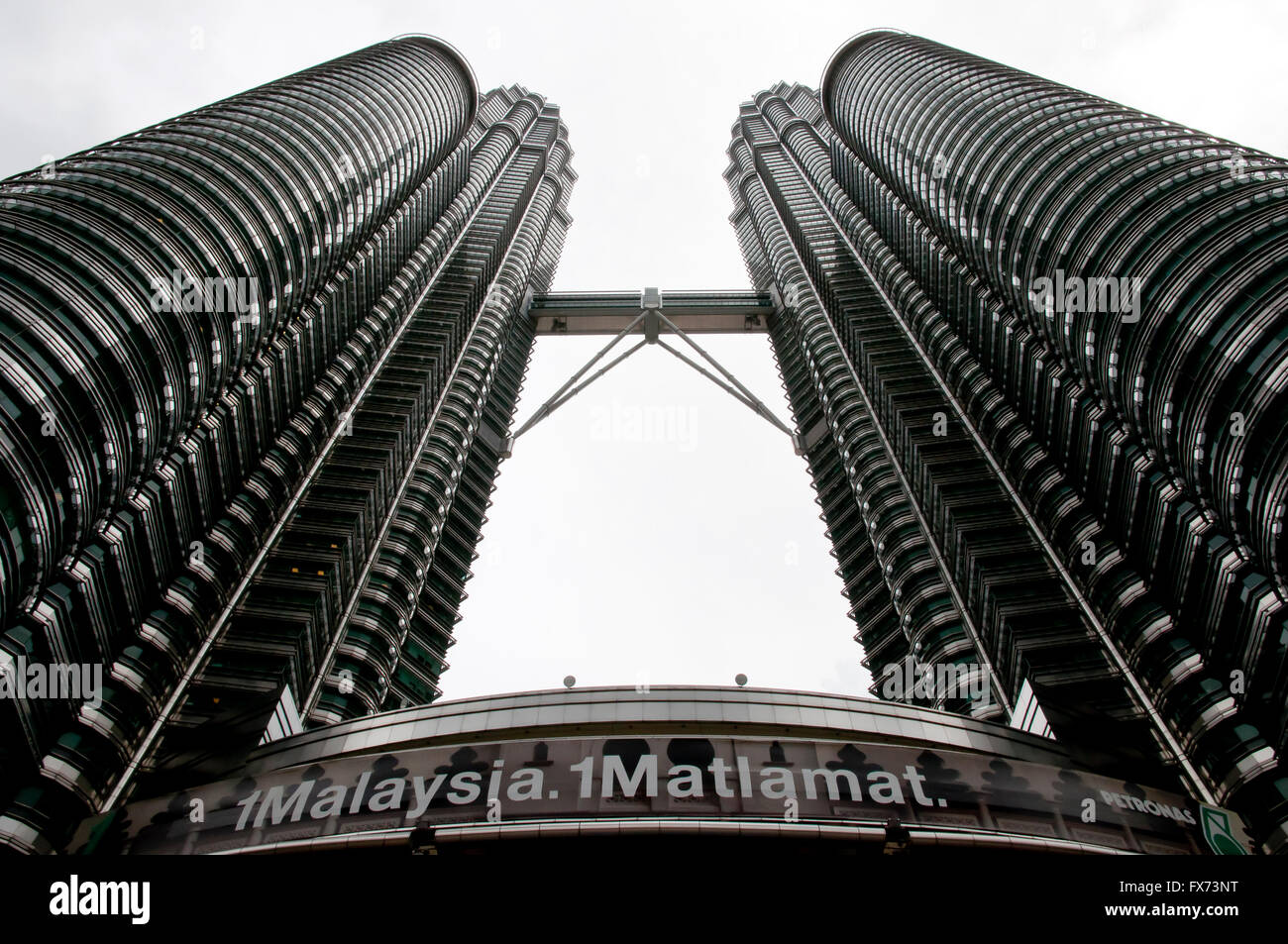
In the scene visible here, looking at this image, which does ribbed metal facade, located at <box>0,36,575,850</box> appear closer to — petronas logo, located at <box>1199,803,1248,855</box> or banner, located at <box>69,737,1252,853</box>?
banner, located at <box>69,737,1252,853</box>

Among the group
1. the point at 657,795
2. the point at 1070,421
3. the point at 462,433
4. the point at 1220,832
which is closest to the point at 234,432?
the point at 462,433

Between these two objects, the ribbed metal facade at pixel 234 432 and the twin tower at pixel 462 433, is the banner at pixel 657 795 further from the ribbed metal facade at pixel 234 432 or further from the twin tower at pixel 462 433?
the ribbed metal facade at pixel 234 432

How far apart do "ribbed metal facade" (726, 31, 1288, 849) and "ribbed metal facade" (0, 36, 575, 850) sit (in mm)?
34133

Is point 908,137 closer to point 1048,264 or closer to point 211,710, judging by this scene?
point 1048,264

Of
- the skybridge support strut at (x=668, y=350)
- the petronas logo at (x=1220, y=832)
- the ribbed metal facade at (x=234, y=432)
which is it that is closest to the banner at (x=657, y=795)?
the petronas logo at (x=1220, y=832)

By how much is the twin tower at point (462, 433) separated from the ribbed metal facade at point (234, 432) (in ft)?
0.77

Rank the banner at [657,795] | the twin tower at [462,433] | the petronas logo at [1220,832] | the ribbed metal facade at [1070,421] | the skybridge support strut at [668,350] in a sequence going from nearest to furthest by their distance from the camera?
the banner at [657,795] → the petronas logo at [1220,832] → the twin tower at [462,433] → the ribbed metal facade at [1070,421] → the skybridge support strut at [668,350]

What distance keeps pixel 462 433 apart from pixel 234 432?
26.6 meters

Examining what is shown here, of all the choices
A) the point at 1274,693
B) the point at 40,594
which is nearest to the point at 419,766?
the point at 40,594

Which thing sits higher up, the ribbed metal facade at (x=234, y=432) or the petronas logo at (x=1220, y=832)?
the ribbed metal facade at (x=234, y=432)

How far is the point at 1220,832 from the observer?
25156mm

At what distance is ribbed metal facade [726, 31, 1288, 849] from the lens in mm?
38000

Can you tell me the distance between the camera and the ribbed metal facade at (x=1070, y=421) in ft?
125
